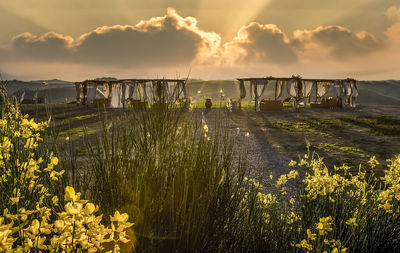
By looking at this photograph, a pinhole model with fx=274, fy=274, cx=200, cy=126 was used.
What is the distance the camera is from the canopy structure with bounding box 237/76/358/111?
2309 cm

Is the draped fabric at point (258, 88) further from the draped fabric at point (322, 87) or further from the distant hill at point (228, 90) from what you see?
the distant hill at point (228, 90)

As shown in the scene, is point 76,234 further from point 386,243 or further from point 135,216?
point 386,243

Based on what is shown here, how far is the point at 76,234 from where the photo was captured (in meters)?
1.01

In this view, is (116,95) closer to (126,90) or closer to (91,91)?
(126,90)

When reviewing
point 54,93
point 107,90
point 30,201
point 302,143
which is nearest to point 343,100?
point 302,143

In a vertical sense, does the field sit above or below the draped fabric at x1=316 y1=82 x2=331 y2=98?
below

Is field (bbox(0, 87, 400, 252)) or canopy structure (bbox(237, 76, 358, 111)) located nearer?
field (bbox(0, 87, 400, 252))

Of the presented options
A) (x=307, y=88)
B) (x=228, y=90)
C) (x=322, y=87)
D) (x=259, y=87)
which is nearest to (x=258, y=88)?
(x=259, y=87)

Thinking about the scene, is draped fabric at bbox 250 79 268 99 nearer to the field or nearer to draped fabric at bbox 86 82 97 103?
draped fabric at bbox 86 82 97 103

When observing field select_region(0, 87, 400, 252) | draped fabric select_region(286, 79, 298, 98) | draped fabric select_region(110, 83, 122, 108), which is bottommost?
field select_region(0, 87, 400, 252)

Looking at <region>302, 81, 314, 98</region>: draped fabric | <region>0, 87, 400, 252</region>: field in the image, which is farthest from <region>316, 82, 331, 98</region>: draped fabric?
<region>0, 87, 400, 252</region>: field

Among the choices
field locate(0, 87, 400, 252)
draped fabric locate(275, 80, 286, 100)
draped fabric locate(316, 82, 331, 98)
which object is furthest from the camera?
draped fabric locate(316, 82, 331, 98)

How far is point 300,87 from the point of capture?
24.8 metres

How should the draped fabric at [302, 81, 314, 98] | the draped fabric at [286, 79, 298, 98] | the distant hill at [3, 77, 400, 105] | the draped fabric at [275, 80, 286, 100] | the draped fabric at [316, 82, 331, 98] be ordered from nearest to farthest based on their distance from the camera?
the draped fabric at [286, 79, 298, 98] → the draped fabric at [275, 80, 286, 100] → the draped fabric at [302, 81, 314, 98] → the draped fabric at [316, 82, 331, 98] → the distant hill at [3, 77, 400, 105]
